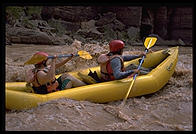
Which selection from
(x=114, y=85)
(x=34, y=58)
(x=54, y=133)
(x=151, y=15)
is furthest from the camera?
(x=151, y=15)

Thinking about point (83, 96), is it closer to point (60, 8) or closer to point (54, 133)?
point (54, 133)

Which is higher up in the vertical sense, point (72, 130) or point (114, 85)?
point (114, 85)

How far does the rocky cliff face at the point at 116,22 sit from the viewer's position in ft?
29.3

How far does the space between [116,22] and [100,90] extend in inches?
289

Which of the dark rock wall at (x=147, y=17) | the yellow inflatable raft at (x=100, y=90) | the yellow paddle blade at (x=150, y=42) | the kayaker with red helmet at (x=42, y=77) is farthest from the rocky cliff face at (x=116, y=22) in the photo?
the kayaker with red helmet at (x=42, y=77)

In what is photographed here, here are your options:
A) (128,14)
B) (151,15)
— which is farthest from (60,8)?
(151,15)

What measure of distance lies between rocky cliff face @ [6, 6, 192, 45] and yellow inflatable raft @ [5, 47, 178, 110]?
568 cm

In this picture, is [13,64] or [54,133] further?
[13,64]

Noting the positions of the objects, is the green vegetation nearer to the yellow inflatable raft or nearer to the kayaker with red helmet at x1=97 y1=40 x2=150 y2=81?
the kayaker with red helmet at x1=97 y1=40 x2=150 y2=81

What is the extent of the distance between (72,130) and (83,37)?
22.1 feet

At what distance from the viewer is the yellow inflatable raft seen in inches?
94.0

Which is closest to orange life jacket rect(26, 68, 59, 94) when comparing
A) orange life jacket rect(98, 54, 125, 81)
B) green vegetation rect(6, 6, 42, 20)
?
orange life jacket rect(98, 54, 125, 81)

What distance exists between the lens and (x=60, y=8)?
9484mm

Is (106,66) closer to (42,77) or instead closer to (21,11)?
(42,77)
